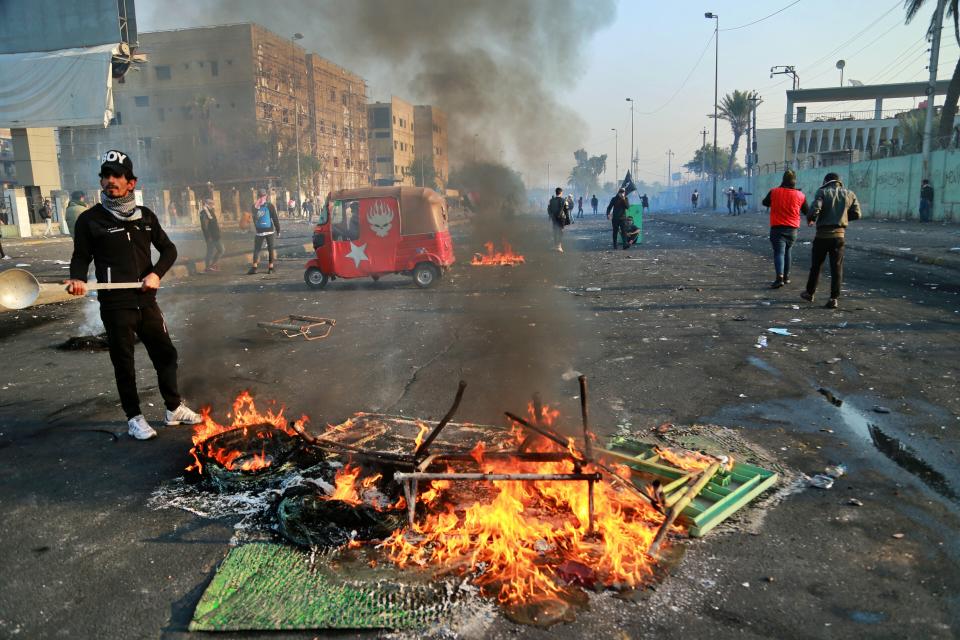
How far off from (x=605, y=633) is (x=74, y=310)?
10928 mm

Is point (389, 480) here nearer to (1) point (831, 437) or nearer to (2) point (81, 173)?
(1) point (831, 437)

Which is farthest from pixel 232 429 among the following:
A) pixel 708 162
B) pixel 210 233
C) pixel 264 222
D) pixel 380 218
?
pixel 708 162

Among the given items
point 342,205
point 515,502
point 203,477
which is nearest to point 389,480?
point 515,502

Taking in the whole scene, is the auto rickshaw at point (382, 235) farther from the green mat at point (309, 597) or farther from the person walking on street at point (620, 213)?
the green mat at point (309, 597)

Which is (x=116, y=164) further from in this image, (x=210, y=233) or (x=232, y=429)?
(x=210, y=233)

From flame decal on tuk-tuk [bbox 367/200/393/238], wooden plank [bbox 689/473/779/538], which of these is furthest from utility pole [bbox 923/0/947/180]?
wooden plank [bbox 689/473/779/538]

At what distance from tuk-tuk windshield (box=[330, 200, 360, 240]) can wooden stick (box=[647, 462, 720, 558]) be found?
9466 mm

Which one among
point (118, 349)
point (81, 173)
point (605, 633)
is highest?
point (81, 173)

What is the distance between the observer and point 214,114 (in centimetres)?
5219

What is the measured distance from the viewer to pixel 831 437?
4082mm

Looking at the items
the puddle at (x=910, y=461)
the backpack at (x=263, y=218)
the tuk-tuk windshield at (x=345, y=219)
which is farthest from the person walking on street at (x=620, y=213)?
the puddle at (x=910, y=461)

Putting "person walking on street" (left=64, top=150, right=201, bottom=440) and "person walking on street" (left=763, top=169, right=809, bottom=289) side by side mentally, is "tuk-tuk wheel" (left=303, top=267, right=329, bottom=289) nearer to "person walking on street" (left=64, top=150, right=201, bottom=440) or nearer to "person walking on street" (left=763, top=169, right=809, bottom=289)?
"person walking on street" (left=64, top=150, right=201, bottom=440)

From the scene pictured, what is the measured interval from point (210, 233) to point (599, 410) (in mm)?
13137

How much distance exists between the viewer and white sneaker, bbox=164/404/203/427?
4.49 m
